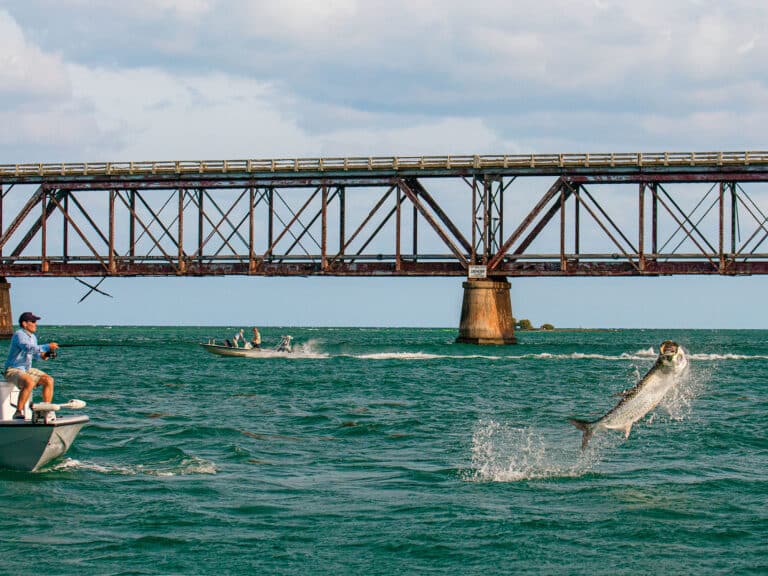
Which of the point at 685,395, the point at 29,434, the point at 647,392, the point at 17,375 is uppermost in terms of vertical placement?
the point at 17,375

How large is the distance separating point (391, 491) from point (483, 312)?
2111 inches

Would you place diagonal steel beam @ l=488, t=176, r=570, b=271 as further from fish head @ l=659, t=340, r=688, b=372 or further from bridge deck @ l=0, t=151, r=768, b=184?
fish head @ l=659, t=340, r=688, b=372

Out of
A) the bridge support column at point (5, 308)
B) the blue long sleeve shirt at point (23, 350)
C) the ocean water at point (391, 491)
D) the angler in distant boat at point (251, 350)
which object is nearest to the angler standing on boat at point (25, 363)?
the blue long sleeve shirt at point (23, 350)

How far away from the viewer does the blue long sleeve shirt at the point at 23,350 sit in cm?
1806

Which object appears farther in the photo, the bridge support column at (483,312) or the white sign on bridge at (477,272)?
the white sign on bridge at (477,272)

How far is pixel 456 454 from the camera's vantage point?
2108 cm

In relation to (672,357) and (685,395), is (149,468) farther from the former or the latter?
(685,395)

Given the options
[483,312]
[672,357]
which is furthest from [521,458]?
[483,312]

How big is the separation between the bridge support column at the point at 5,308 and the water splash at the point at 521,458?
6433 cm

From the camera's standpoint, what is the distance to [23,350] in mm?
18344

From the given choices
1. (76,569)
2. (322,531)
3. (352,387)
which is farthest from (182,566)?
(352,387)

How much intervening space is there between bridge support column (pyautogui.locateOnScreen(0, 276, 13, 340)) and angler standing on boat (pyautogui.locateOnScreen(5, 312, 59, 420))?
6586 centimetres

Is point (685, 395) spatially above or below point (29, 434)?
below

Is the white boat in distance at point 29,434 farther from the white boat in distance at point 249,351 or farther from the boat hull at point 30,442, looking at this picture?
the white boat in distance at point 249,351
